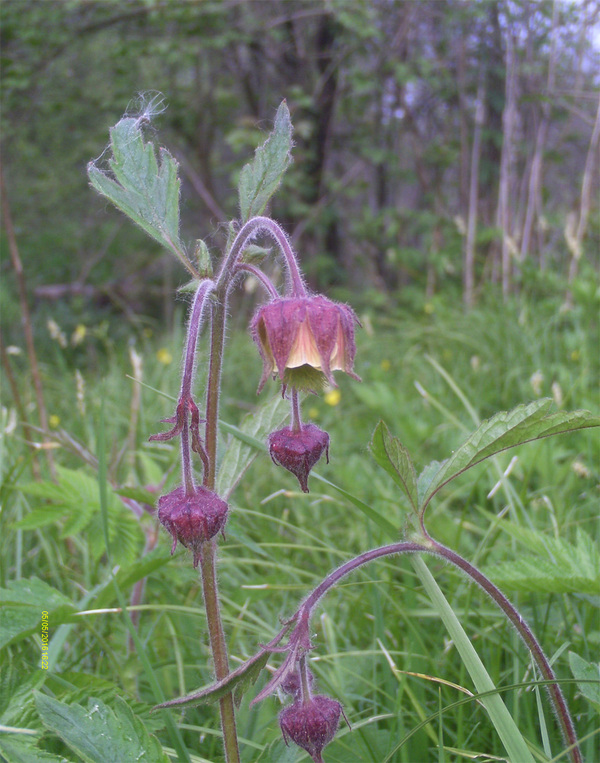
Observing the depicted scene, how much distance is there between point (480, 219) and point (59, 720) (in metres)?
5.68

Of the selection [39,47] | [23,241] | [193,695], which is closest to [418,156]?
[39,47]

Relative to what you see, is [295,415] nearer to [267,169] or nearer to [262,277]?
[262,277]

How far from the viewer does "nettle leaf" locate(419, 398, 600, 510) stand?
2.75 feet

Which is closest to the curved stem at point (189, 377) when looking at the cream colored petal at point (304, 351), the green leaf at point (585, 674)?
the cream colored petal at point (304, 351)

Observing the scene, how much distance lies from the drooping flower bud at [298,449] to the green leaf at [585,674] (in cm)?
44

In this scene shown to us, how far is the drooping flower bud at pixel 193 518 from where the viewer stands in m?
0.89

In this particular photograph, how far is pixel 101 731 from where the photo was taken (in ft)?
2.96

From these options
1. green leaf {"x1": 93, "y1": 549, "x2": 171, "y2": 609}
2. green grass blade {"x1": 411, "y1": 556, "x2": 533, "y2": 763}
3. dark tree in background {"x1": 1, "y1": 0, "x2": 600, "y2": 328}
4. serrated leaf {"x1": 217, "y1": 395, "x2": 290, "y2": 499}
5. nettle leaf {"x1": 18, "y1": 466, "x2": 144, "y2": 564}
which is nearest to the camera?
green grass blade {"x1": 411, "y1": 556, "x2": 533, "y2": 763}

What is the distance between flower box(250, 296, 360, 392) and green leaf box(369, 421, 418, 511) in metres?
0.09

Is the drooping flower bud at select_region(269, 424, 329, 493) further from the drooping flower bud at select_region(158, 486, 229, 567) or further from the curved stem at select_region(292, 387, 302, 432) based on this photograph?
the drooping flower bud at select_region(158, 486, 229, 567)

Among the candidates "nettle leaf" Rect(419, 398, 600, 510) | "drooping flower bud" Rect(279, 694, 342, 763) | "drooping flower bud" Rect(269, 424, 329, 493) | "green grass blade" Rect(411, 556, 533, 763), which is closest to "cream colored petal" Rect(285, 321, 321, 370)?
"drooping flower bud" Rect(269, 424, 329, 493)

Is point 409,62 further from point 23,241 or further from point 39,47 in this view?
point 23,241

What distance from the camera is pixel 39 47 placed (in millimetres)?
4973

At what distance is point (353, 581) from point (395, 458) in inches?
40.7
